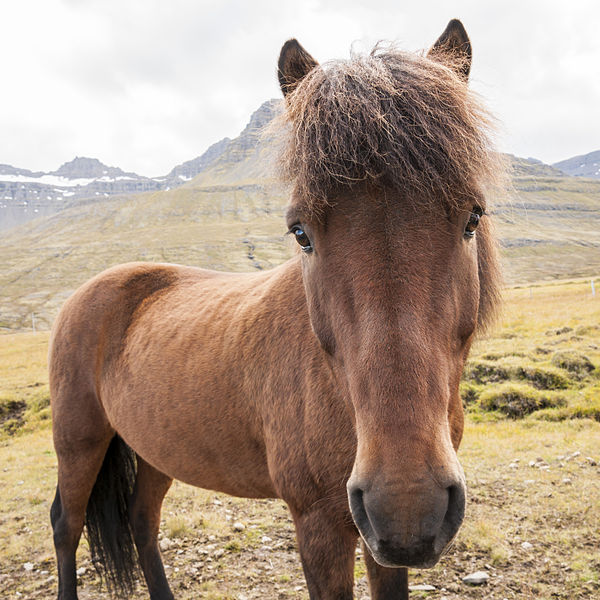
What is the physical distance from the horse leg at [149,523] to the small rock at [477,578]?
2.59 m

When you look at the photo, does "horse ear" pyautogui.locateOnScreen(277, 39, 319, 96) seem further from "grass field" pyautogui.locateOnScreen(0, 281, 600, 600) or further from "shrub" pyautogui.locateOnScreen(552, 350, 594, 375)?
"shrub" pyautogui.locateOnScreen(552, 350, 594, 375)

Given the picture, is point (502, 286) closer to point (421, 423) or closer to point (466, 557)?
point (421, 423)

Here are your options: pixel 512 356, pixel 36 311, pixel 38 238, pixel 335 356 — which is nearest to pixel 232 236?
pixel 36 311

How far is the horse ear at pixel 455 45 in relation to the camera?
2146 mm

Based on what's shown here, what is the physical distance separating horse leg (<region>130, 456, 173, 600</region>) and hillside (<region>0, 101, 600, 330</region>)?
116 feet

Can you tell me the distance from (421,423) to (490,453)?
19.6ft

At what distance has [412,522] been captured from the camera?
1247 millimetres

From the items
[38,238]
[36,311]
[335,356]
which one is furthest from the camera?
[38,238]

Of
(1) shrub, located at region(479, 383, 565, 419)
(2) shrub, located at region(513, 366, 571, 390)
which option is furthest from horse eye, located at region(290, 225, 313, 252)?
(2) shrub, located at region(513, 366, 571, 390)

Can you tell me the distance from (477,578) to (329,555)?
A: 239 centimetres

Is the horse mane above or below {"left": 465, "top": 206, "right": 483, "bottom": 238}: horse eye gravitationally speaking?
above

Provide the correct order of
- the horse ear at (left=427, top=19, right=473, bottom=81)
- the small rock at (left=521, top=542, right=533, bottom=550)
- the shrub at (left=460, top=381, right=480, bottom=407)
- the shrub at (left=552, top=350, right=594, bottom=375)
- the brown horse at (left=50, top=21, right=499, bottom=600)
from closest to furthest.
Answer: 1. the brown horse at (left=50, top=21, right=499, bottom=600)
2. the horse ear at (left=427, top=19, right=473, bottom=81)
3. the small rock at (left=521, top=542, right=533, bottom=550)
4. the shrub at (left=460, top=381, right=480, bottom=407)
5. the shrub at (left=552, top=350, right=594, bottom=375)

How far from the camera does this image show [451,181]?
1610mm

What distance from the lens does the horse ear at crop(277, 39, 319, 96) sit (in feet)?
6.93
